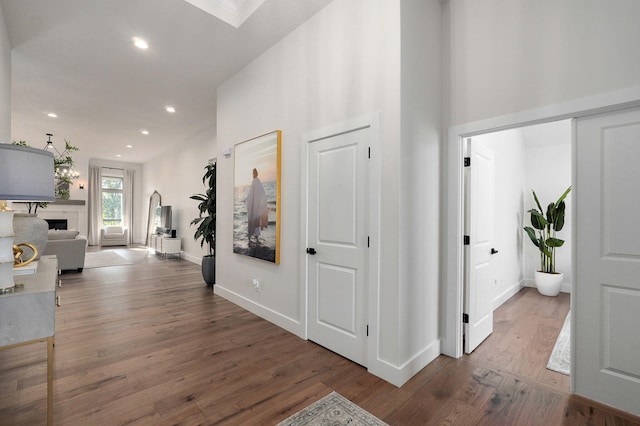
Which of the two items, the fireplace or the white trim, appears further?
the fireplace

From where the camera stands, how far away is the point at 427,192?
8.24 feet

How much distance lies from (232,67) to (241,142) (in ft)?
3.43

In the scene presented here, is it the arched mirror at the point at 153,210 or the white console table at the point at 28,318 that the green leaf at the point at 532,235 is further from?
the arched mirror at the point at 153,210

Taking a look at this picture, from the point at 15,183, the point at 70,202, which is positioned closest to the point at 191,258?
the point at 70,202

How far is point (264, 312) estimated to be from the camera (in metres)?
3.51

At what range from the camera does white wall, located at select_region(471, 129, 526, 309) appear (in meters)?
4.01

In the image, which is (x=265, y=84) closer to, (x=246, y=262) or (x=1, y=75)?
(x=246, y=262)

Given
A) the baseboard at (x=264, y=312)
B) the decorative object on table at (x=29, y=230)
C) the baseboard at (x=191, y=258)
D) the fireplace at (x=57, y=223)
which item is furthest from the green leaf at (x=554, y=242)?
the fireplace at (x=57, y=223)

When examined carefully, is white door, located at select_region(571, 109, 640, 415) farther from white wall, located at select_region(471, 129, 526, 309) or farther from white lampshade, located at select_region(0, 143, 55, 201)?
white lampshade, located at select_region(0, 143, 55, 201)

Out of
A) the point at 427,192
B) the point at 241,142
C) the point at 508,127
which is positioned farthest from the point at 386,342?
the point at 241,142

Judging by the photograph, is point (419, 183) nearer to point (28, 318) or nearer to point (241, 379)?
point (241, 379)

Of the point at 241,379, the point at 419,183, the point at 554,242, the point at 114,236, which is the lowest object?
the point at 241,379

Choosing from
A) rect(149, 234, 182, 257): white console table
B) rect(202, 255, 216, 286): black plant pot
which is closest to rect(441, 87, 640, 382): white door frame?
rect(202, 255, 216, 286): black plant pot

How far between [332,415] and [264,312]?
5.97ft
